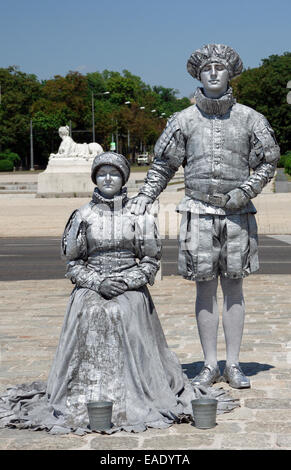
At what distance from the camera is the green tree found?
95500 millimetres

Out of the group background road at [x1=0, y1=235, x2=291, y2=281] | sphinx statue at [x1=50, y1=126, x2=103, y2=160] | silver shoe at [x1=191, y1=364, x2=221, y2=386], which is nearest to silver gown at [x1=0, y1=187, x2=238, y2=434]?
silver shoe at [x1=191, y1=364, x2=221, y2=386]

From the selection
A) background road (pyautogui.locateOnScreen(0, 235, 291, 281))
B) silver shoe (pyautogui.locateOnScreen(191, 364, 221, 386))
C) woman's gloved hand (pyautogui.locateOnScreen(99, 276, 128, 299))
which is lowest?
background road (pyautogui.locateOnScreen(0, 235, 291, 281))

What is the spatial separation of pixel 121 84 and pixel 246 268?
386 feet

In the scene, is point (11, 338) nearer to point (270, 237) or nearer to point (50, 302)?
point (50, 302)

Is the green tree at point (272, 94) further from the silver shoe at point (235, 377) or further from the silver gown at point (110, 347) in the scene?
the silver gown at point (110, 347)

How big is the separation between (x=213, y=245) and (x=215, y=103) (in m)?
0.99

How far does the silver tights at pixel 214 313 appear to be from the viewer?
6156mm

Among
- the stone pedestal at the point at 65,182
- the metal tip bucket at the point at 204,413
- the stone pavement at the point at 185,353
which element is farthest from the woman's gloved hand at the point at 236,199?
the stone pedestal at the point at 65,182

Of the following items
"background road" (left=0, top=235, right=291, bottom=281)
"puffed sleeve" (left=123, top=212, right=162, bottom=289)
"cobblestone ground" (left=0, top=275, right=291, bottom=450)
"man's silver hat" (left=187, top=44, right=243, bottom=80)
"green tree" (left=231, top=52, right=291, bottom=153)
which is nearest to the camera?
"cobblestone ground" (left=0, top=275, right=291, bottom=450)

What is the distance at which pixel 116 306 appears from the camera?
523 cm

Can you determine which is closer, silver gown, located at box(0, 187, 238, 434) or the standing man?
silver gown, located at box(0, 187, 238, 434)

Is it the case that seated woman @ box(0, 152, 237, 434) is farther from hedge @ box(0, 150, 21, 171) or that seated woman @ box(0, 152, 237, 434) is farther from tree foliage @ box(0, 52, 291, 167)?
hedge @ box(0, 150, 21, 171)

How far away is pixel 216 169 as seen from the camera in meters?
5.96

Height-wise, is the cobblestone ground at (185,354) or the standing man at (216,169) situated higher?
the standing man at (216,169)
